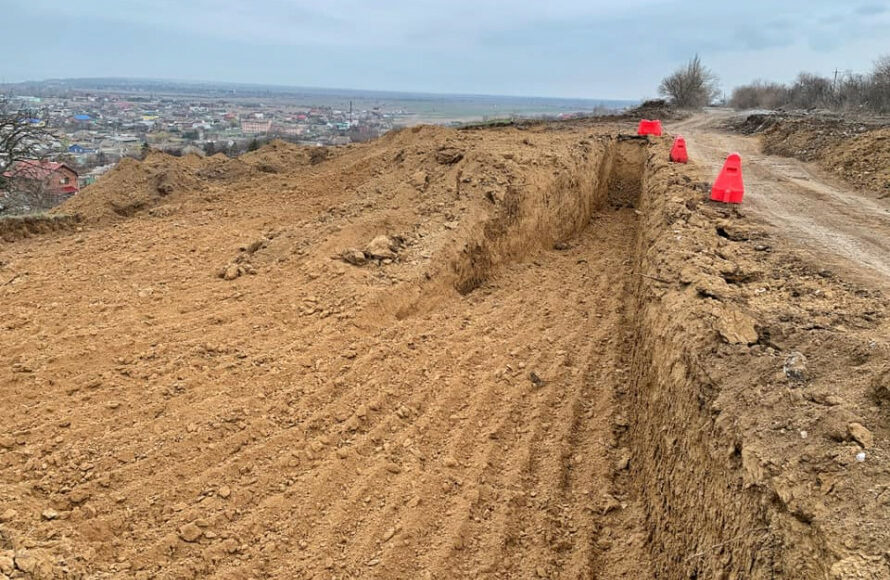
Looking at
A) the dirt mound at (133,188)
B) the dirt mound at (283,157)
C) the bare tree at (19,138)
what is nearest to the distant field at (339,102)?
the dirt mound at (283,157)

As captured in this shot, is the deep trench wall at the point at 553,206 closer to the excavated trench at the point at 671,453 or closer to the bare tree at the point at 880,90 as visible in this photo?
the excavated trench at the point at 671,453

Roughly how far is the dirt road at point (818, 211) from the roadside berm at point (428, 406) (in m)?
0.55

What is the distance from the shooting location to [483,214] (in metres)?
7.91

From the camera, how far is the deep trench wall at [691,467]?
2240 millimetres

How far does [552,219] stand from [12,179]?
12.6 m

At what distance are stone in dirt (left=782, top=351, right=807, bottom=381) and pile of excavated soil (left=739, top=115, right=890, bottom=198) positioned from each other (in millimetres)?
6338

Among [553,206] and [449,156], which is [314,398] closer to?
[449,156]

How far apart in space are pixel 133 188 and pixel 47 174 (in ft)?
22.5

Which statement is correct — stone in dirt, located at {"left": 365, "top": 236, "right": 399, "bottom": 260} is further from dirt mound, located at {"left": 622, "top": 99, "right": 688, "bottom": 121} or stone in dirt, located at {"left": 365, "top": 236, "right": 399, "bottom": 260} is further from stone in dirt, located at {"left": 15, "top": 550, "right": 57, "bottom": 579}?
dirt mound, located at {"left": 622, "top": 99, "right": 688, "bottom": 121}

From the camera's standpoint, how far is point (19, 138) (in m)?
12.7

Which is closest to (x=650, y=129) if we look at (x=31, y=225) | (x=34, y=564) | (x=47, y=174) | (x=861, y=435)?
(x=861, y=435)

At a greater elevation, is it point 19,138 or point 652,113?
point 652,113

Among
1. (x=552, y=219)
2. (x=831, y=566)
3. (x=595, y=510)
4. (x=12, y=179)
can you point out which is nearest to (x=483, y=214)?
(x=552, y=219)

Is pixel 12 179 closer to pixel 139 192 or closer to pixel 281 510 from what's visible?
pixel 139 192
